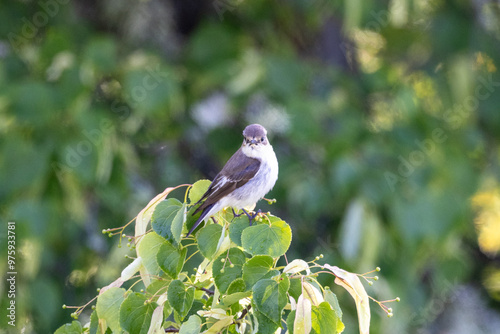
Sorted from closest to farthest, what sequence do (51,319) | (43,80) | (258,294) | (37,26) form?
(258,294)
(43,80)
(51,319)
(37,26)

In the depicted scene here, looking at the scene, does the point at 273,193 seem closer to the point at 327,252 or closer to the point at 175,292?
the point at 327,252

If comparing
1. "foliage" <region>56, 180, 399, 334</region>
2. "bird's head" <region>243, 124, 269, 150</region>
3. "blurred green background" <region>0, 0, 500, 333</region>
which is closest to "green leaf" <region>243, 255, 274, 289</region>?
"foliage" <region>56, 180, 399, 334</region>

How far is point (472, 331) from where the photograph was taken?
5.54m

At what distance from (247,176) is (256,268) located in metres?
1.04

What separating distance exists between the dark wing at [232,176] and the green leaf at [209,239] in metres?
0.23

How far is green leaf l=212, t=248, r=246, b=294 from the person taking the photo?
1.59m

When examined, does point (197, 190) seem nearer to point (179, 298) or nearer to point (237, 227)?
point (237, 227)

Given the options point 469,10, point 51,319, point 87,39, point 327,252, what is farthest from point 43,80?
point 469,10

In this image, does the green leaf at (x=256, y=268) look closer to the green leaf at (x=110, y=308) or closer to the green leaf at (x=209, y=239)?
the green leaf at (x=209, y=239)

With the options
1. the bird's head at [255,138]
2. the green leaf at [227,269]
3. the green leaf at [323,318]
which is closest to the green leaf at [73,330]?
the green leaf at [227,269]

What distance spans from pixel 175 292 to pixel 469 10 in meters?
3.62

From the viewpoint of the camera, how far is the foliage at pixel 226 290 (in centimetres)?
149

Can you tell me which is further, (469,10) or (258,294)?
(469,10)

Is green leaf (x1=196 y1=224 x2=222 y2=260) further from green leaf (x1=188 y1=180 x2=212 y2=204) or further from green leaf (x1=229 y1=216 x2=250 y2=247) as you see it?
green leaf (x1=188 y1=180 x2=212 y2=204)
